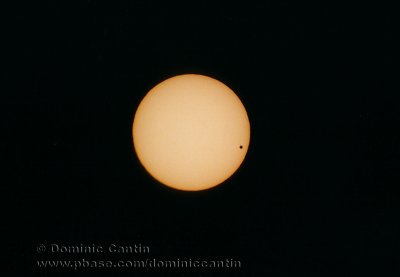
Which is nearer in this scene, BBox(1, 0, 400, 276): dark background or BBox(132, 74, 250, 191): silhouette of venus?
BBox(132, 74, 250, 191): silhouette of venus

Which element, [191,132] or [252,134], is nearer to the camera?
[191,132]

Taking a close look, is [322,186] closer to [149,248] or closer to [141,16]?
[149,248]

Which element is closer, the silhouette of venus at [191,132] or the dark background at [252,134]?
the silhouette of venus at [191,132]

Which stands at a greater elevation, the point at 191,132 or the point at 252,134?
the point at 252,134
